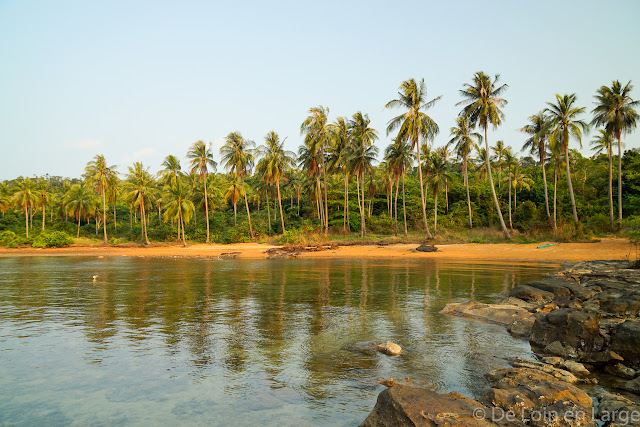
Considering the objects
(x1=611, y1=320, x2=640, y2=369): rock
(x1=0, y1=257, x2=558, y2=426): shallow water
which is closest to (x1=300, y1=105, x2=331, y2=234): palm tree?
(x1=0, y1=257, x2=558, y2=426): shallow water

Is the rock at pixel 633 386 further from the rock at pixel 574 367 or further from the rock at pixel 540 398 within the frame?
the rock at pixel 540 398

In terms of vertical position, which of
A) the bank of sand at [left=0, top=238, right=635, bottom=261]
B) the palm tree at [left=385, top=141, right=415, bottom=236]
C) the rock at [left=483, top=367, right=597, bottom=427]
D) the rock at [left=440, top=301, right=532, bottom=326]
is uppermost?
the palm tree at [left=385, top=141, right=415, bottom=236]

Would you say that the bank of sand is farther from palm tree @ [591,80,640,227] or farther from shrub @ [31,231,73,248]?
palm tree @ [591,80,640,227]

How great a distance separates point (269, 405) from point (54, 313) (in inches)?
413

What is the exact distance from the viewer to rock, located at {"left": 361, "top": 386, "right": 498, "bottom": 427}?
4430 mm

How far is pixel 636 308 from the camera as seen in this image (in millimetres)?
9555

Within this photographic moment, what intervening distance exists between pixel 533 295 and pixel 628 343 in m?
5.89

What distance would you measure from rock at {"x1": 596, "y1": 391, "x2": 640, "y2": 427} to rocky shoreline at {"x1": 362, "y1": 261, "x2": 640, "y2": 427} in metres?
0.01

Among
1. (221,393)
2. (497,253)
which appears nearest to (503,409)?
(221,393)

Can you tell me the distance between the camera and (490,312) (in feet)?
37.3

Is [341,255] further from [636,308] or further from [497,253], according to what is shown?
[636,308]

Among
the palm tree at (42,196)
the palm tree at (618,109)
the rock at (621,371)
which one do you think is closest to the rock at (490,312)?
the rock at (621,371)

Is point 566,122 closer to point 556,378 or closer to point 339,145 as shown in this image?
point 339,145

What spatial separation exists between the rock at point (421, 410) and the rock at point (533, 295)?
9091mm
